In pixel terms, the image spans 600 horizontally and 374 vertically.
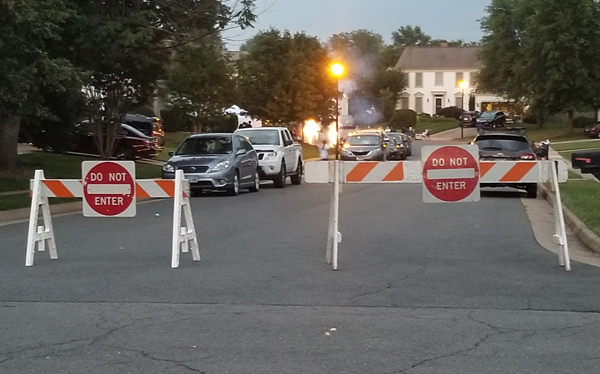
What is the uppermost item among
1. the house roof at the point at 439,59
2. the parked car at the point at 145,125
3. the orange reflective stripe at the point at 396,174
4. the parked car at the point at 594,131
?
the house roof at the point at 439,59

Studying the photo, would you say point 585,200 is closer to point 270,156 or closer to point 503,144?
point 503,144

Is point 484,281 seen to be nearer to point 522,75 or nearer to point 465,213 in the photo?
point 465,213

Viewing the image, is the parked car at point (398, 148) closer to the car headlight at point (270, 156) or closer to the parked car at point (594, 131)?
the parked car at point (594, 131)

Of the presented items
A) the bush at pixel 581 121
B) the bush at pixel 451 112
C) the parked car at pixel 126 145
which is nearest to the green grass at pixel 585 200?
the parked car at pixel 126 145

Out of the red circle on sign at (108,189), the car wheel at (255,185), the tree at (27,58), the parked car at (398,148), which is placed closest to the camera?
the red circle on sign at (108,189)

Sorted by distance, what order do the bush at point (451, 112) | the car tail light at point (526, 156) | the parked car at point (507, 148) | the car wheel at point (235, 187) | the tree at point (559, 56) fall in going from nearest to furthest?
1. the parked car at point (507, 148)
2. the car tail light at point (526, 156)
3. the car wheel at point (235, 187)
4. the tree at point (559, 56)
5. the bush at point (451, 112)

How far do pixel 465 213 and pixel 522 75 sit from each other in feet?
167

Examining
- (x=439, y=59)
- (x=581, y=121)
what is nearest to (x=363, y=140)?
(x=581, y=121)

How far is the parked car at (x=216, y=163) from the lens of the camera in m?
23.2

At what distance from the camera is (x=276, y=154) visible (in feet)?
89.8

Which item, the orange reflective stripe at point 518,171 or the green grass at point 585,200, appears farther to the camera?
the green grass at point 585,200

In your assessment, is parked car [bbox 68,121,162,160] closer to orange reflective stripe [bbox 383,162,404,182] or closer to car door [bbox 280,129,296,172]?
car door [bbox 280,129,296,172]

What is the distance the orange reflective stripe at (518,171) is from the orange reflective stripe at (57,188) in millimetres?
5379

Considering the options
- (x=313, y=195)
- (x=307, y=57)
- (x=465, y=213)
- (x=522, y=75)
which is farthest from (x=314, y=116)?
(x=465, y=213)
